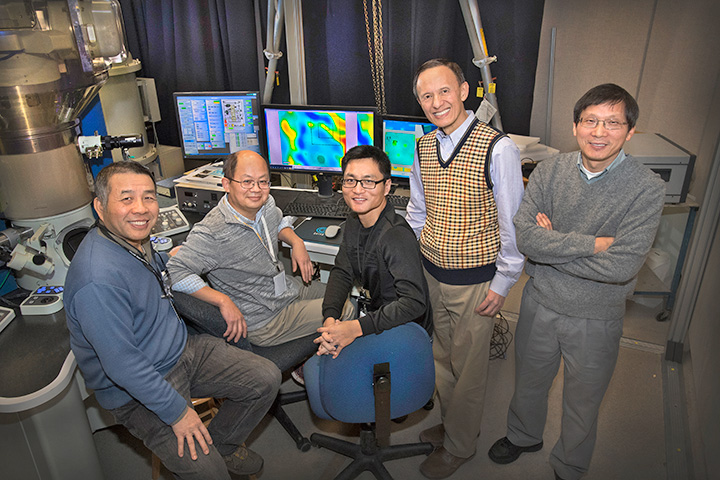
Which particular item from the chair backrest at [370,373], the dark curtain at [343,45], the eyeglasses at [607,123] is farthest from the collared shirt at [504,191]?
the dark curtain at [343,45]

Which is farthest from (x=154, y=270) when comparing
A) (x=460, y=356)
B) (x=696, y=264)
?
(x=696, y=264)

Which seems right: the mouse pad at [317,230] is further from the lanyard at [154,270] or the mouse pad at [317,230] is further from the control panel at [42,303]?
the control panel at [42,303]

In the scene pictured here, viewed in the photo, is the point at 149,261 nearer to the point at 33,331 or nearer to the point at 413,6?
the point at 33,331

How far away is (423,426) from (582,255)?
117 centimetres

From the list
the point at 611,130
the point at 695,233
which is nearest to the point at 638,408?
the point at 695,233

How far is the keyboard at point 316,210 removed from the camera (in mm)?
2436

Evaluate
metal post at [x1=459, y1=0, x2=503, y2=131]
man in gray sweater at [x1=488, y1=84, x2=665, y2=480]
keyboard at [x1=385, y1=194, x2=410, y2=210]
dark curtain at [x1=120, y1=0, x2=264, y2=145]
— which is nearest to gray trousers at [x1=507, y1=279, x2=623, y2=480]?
man in gray sweater at [x1=488, y1=84, x2=665, y2=480]

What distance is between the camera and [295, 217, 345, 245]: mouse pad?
2254 millimetres

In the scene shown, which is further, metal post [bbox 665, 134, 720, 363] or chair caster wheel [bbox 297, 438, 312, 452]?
metal post [bbox 665, 134, 720, 363]

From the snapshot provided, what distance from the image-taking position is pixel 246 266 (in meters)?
1.91

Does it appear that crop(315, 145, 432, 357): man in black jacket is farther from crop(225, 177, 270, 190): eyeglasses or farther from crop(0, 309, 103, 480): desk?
crop(0, 309, 103, 480): desk

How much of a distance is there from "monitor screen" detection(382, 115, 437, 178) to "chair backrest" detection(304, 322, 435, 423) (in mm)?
1209

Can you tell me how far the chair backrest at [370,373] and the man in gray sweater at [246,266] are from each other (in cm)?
54

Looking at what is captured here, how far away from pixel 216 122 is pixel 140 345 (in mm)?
1443
